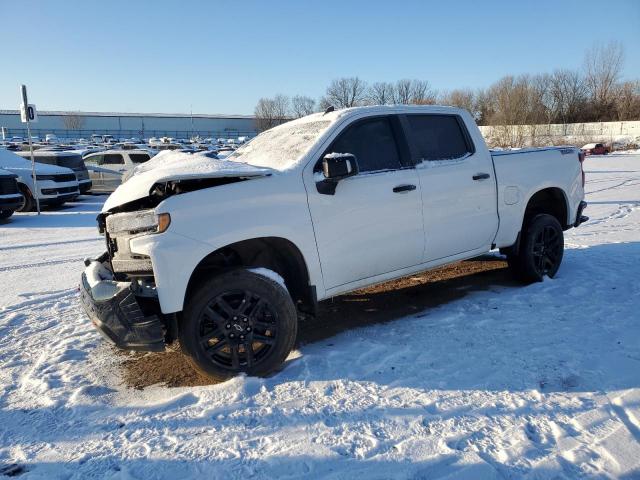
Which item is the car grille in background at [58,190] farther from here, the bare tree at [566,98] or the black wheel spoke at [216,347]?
the bare tree at [566,98]

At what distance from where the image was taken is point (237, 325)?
3.54 meters

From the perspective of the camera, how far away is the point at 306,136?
439 cm

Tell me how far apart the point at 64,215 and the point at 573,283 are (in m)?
12.7

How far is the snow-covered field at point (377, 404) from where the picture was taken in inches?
104

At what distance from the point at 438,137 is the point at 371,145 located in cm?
92

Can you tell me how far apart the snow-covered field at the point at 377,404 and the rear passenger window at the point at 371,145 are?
153 cm

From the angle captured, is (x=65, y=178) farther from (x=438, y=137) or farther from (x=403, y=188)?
(x=403, y=188)

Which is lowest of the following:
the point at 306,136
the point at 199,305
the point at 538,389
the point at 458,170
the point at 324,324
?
the point at 538,389

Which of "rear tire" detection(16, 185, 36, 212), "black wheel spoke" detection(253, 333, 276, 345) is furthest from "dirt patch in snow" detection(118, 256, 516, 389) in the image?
"rear tire" detection(16, 185, 36, 212)

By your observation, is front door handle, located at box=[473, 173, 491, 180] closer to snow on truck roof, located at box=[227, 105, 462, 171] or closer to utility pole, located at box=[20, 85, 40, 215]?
snow on truck roof, located at box=[227, 105, 462, 171]

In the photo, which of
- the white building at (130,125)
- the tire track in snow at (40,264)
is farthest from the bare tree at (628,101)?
the tire track in snow at (40,264)

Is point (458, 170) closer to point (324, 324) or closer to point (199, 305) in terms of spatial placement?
point (324, 324)

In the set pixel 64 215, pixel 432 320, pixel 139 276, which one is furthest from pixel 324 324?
pixel 64 215

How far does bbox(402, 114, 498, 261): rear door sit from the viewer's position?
456 centimetres
